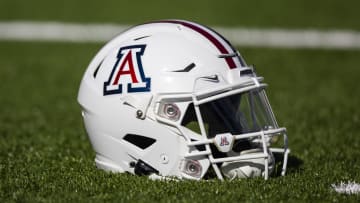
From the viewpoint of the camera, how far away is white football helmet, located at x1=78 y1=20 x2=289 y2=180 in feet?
16.4

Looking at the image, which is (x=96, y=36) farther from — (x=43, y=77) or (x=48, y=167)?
(x=48, y=167)

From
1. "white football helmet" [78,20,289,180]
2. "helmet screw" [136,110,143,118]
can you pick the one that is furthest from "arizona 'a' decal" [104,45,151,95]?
"helmet screw" [136,110,143,118]

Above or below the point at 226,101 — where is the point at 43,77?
below

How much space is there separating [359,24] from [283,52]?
3.64 m

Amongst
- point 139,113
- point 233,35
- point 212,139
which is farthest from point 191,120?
point 233,35

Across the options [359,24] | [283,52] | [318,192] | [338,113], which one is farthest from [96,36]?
[318,192]

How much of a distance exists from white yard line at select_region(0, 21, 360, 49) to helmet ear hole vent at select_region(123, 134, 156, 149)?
10243 millimetres

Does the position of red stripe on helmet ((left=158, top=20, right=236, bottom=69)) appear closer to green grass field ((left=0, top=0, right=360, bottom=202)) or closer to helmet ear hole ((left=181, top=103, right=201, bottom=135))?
helmet ear hole ((left=181, top=103, right=201, bottom=135))

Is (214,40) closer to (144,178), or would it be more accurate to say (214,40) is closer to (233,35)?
(144,178)

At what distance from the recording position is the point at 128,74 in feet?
16.9

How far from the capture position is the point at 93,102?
5.37 m

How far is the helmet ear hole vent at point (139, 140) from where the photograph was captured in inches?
203

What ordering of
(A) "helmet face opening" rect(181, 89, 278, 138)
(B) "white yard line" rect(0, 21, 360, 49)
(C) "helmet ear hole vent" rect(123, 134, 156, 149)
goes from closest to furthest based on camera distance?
(A) "helmet face opening" rect(181, 89, 278, 138) → (C) "helmet ear hole vent" rect(123, 134, 156, 149) → (B) "white yard line" rect(0, 21, 360, 49)

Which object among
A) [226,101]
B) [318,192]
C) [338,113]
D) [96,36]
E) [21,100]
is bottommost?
[96,36]
